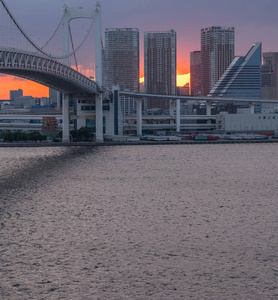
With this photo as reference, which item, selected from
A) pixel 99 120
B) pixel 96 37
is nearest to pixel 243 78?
pixel 99 120

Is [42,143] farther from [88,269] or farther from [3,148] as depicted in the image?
[88,269]

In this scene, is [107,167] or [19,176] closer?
[19,176]

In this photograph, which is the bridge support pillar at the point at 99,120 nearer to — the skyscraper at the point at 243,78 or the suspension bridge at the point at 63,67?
the suspension bridge at the point at 63,67

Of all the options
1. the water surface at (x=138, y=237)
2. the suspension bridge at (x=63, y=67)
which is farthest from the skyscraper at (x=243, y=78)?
the water surface at (x=138, y=237)

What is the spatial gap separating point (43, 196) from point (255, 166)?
13349 millimetres

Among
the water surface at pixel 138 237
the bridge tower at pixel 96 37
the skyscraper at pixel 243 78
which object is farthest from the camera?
the skyscraper at pixel 243 78

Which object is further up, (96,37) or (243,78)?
(243,78)

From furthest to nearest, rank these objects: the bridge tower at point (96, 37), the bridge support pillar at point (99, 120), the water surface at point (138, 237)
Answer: the bridge support pillar at point (99, 120) → the bridge tower at point (96, 37) → the water surface at point (138, 237)

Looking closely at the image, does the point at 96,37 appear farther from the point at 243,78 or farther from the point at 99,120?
the point at 243,78

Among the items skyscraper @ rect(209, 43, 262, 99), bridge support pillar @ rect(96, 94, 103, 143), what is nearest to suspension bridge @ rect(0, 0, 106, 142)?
bridge support pillar @ rect(96, 94, 103, 143)

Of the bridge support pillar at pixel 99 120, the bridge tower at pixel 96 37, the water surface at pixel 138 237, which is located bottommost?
the water surface at pixel 138 237

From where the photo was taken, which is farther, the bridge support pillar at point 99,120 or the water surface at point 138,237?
the bridge support pillar at point 99,120

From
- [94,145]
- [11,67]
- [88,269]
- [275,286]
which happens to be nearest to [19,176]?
[11,67]

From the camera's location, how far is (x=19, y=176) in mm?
22141
